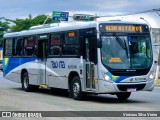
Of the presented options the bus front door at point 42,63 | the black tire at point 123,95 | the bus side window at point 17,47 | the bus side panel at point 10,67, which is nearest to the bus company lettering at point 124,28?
the black tire at point 123,95

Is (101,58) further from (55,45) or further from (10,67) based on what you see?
(10,67)

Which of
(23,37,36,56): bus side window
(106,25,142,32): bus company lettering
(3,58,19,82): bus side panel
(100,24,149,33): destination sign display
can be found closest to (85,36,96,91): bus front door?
(100,24,149,33): destination sign display

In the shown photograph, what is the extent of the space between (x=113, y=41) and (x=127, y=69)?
3.72 ft

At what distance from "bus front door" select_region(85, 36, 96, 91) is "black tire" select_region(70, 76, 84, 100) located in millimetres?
563

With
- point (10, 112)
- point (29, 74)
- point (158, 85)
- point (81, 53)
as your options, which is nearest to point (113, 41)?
point (81, 53)

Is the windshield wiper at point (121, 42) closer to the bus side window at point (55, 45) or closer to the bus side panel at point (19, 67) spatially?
the bus side window at point (55, 45)

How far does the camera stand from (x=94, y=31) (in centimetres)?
1706

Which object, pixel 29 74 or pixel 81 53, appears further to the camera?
pixel 29 74

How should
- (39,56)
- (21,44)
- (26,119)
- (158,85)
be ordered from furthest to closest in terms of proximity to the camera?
(158,85)
(21,44)
(39,56)
(26,119)

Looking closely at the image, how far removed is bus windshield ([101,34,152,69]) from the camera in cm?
1681

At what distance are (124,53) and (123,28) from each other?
1.01 m

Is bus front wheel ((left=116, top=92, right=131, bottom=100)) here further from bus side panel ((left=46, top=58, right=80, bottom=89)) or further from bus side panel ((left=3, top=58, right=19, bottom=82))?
bus side panel ((left=3, top=58, right=19, bottom=82))

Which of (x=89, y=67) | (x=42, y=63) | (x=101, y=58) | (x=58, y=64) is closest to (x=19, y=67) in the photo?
(x=42, y=63)

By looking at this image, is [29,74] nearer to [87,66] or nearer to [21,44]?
[21,44]
